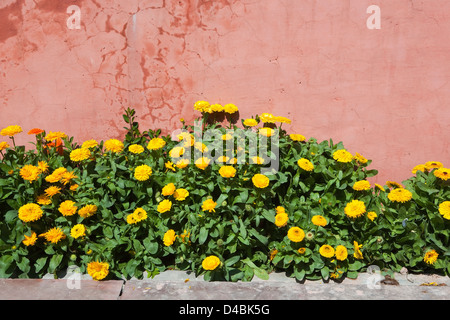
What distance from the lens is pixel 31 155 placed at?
3367 millimetres

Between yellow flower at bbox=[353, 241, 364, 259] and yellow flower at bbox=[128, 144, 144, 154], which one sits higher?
yellow flower at bbox=[128, 144, 144, 154]

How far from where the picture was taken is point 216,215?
294 centimetres

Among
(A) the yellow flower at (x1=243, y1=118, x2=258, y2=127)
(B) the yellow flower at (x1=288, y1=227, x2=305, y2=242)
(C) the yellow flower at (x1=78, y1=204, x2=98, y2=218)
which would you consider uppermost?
(A) the yellow flower at (x1=243, y1=118, x2=258, y2=127)

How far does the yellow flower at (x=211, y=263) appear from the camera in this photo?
267 cm

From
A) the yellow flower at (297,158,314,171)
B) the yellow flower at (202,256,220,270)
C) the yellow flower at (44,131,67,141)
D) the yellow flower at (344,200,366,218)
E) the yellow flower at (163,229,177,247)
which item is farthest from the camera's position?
the yellow flower at (44,131,67,141)

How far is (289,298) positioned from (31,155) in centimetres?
239

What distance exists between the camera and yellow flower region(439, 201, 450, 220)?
2.83 metres

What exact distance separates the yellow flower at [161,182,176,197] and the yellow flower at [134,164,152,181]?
0.59ft

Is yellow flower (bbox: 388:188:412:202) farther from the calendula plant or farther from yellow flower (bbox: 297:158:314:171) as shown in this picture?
yellow flower (bbox: 297:158:314:171)

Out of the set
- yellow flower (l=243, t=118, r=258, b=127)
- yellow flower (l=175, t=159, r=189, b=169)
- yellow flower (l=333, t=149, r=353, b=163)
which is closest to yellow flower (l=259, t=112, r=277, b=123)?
yellow flower (l=243, t=118, r=258, b=127)

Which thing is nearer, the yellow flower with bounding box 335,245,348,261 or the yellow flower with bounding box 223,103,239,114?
the yellow flower with bounding box 335,245,348,261

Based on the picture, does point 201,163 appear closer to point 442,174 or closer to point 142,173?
point 142,173

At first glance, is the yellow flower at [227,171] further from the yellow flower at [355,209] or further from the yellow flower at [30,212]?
the yellow flower at [30,212]

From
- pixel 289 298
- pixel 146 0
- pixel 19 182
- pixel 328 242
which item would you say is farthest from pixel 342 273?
pixel 146 0
